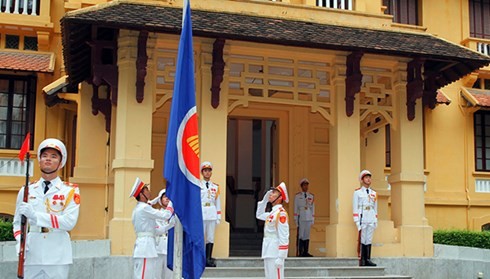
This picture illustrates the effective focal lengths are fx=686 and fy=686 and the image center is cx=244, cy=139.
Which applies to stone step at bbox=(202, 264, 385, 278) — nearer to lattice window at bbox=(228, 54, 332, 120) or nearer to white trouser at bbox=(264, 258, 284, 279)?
white trouser at bbox=(264, 258, 284, 279)

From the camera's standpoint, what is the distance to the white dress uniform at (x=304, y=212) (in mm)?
16375

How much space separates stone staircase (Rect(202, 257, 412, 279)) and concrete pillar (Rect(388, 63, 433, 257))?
4.94 ft

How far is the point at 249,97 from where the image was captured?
1452 centimetres

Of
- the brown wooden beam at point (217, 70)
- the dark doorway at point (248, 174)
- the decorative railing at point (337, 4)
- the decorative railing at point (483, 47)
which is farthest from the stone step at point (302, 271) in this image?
the decorative railing at point (483, 47)

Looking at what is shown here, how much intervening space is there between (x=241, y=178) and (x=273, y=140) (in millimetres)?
2594

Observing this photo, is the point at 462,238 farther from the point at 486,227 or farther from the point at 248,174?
the point at 248,174

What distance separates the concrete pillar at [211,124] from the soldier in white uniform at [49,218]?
6842mm

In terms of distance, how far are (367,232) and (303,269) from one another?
1.76 metres

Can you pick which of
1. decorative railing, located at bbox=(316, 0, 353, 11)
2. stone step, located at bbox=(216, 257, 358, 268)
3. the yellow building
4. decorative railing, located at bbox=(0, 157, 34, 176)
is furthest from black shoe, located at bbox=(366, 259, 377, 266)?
decorative railing, located at bbox=(0, 157, 34, 176)

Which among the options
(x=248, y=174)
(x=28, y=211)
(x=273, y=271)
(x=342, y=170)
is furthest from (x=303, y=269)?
(x=248, y=174)

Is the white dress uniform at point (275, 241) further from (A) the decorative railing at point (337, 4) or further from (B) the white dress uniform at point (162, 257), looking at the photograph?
(A) the decorative railing at point (337, 4)

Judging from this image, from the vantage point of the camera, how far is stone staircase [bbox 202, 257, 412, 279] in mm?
12586

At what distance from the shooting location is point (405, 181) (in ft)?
49.2

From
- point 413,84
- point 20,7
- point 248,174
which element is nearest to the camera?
A: point 413,84
